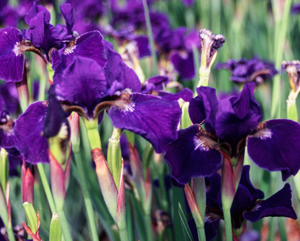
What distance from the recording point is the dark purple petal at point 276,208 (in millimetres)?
803

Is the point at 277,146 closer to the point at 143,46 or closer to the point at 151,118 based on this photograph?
the point at 151,118

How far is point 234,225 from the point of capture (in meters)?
0.89

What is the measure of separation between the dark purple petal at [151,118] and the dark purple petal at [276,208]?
0.30 meters

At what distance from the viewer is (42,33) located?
2.81 feet

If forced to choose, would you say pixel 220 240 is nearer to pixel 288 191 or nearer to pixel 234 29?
pixel 288 191

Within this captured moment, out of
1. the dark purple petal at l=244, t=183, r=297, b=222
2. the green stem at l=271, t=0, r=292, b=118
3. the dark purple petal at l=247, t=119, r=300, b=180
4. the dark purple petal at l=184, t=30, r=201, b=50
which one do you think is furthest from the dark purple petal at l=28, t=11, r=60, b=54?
the dark purple petal at l=184, t=30, r=201, b=50

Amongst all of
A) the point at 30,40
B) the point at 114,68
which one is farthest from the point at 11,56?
the point at 114,68

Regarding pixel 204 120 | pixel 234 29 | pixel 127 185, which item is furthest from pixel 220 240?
pixel 234 29

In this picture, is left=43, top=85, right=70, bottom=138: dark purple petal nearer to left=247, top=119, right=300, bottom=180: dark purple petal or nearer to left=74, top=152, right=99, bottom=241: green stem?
left=74, top=152, right=99, bottom=241: green stem

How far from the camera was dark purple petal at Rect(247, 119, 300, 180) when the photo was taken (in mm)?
686

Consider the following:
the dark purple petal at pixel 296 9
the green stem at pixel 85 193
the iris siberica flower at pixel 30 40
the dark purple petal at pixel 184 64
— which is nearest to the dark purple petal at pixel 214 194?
the green stem at pixel 85 193

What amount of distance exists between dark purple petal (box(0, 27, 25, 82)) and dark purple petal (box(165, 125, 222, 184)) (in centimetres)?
42

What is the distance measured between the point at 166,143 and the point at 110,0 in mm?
2590

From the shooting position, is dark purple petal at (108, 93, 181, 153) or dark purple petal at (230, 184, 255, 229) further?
dark purple petal at (230, 184, 255, 229)
